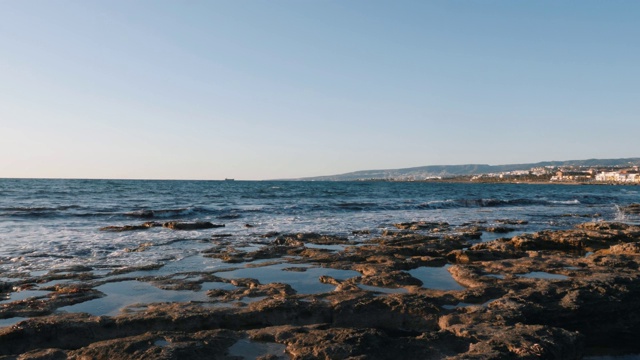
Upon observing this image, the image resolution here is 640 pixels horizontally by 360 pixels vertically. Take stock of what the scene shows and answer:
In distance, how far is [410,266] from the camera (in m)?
12.0

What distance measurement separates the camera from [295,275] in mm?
11148

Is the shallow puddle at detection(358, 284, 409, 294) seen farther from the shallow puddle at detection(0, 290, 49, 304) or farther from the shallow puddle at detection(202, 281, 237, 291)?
the shallow puddle at detection(0, 290, 49, 304)

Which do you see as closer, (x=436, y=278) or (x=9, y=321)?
(x=9, y=321)

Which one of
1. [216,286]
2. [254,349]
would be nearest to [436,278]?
[216,286]

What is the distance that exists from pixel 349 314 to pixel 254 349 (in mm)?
1966

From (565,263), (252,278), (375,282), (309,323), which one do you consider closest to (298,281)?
(252,278)

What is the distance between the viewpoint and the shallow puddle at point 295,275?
9781 mm

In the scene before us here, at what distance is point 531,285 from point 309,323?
470 cm

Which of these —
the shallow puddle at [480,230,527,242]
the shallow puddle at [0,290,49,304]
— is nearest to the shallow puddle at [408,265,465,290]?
the shallow puddle at [0,290,49,304]

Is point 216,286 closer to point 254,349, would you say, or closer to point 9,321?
point 9,321

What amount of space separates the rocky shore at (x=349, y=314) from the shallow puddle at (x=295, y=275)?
0.03 meters

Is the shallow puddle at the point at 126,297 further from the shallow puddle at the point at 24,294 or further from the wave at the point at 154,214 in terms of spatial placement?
the wave at the point at 154,214

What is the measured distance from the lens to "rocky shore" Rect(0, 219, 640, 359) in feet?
19.2

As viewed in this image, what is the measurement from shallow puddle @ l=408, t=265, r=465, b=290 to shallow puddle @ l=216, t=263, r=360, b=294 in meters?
1.60
